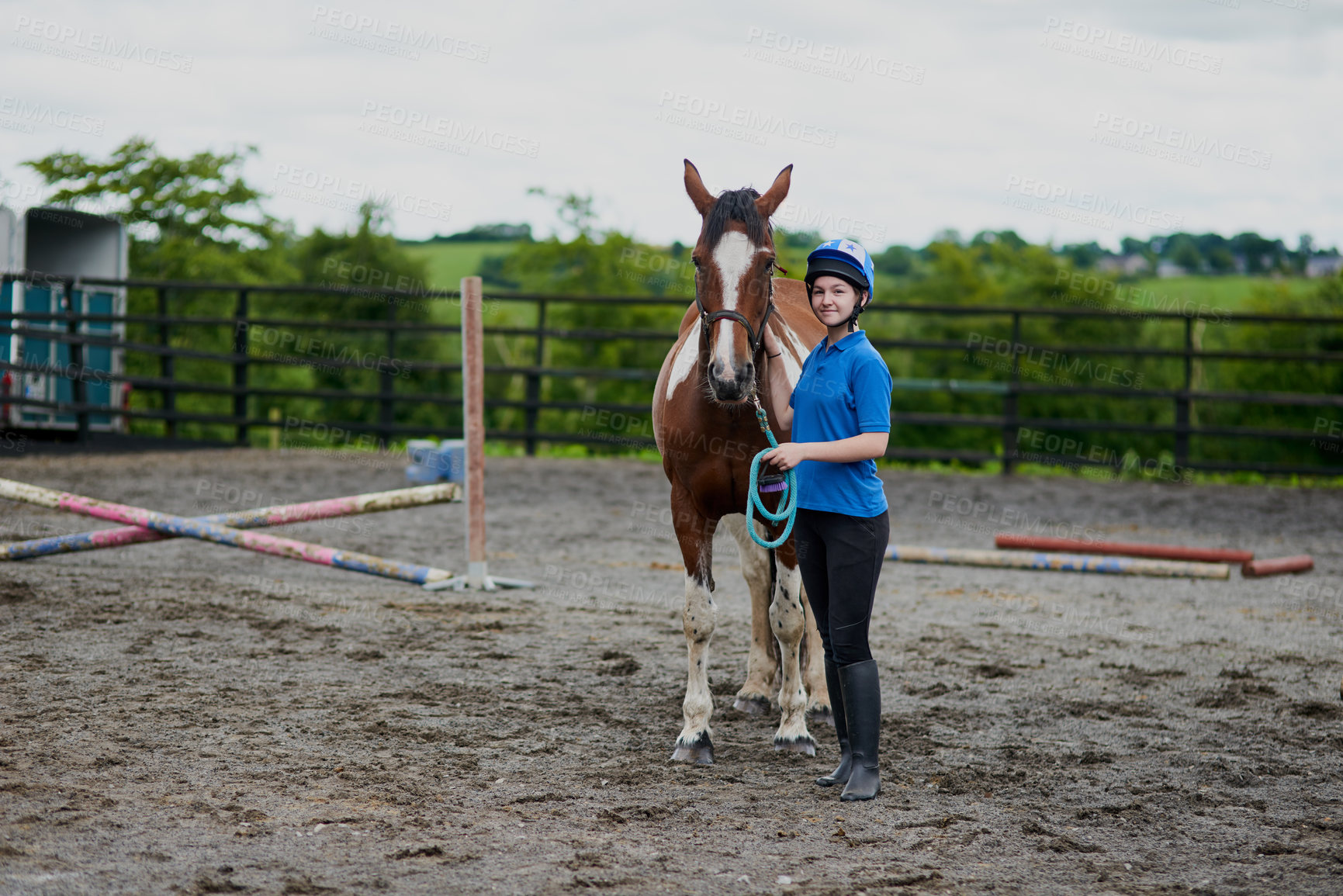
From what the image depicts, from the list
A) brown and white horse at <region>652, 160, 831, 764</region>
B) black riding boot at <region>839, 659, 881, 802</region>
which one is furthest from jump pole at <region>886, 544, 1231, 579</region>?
black riding boot at <region>839, 659, 881, 802</region>

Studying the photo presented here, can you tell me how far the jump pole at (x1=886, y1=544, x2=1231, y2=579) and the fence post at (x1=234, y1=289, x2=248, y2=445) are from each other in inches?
345

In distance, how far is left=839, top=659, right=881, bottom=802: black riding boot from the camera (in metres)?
2.93

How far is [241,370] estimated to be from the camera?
1262cm

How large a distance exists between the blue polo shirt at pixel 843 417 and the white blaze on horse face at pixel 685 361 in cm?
55

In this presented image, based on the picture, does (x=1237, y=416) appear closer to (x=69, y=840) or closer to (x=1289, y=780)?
(x=1289, y=780)

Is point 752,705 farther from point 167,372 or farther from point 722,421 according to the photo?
point 167,372

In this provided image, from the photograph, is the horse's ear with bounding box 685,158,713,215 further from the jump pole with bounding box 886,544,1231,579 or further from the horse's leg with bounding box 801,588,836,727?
the jump pole with bounding box 886,544,1231,579

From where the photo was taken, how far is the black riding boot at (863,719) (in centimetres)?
293

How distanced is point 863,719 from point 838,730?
21 centimetres

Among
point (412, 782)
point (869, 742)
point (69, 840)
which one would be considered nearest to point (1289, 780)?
point (869, 742)

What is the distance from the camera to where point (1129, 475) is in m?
11.0

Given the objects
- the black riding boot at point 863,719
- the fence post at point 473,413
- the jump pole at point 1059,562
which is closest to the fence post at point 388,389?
the fence post at point 473,413

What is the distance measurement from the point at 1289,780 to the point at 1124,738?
0.51 metres

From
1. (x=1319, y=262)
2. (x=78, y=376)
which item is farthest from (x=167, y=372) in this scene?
(x=1319, y=262)
